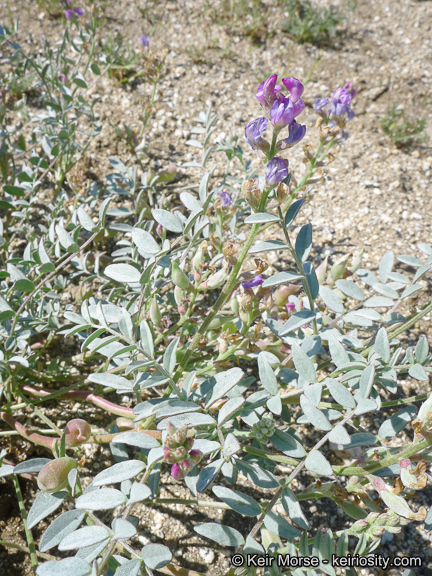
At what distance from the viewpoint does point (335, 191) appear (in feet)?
8.41

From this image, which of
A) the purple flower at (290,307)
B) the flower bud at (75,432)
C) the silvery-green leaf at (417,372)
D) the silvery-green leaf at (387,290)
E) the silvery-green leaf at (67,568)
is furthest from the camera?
the purple flower at (290,307)

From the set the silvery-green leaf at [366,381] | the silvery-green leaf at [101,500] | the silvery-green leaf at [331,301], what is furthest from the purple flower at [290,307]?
the silvery-green leaf at [101,500]

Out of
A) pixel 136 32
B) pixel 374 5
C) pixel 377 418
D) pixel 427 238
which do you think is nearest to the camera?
pixel 377 418

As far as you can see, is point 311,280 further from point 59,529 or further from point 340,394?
point 59,529

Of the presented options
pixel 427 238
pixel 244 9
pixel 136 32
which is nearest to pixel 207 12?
pixel 244 9

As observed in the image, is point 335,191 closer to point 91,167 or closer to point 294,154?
point 294,154

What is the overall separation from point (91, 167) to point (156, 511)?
5.95 feet

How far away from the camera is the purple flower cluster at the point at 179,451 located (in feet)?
2.91

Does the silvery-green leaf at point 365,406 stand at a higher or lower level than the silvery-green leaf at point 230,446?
higher

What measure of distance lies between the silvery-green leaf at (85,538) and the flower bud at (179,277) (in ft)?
1.80

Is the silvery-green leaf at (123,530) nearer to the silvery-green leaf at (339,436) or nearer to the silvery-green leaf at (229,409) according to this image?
the silvery-green leaf at (229,409)

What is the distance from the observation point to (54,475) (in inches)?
42.4

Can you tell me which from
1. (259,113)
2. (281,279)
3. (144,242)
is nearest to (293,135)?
(281,279)

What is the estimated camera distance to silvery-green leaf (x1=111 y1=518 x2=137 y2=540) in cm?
87
